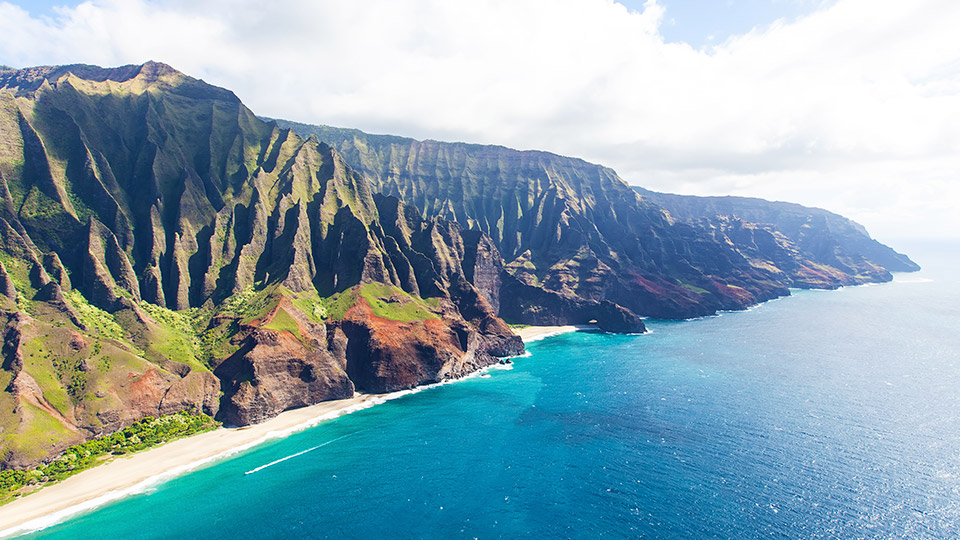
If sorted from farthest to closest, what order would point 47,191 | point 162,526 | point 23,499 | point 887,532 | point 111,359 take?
point 47,191 < point 111,359 < point 23,499 < point 162,526 < point 887,532

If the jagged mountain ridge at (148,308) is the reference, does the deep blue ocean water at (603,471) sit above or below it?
below

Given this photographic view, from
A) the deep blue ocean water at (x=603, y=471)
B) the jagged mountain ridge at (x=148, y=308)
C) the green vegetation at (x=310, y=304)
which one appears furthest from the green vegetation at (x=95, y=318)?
the deep blue ocean water at (x=603, y=471)

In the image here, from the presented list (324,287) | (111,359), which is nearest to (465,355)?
(324,287)

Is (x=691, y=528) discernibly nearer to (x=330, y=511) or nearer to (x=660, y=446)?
(x=660, y=446)

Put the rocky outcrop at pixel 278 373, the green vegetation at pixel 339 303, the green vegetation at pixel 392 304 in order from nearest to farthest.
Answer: the rocky outcrop at pixel 278 373 < the green vegetation at pixel 339 303 < the green vegetation at pixel 392 304

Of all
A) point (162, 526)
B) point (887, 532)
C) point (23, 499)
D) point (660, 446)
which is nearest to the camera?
→ point (887, 532)

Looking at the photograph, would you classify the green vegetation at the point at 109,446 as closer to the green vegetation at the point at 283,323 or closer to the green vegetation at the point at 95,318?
the green vegetation at the point at 283,323

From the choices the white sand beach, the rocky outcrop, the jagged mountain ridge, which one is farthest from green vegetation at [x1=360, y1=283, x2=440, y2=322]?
the white sand beach

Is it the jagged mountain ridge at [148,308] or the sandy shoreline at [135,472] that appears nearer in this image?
the sandy shoreline at [135,472]
